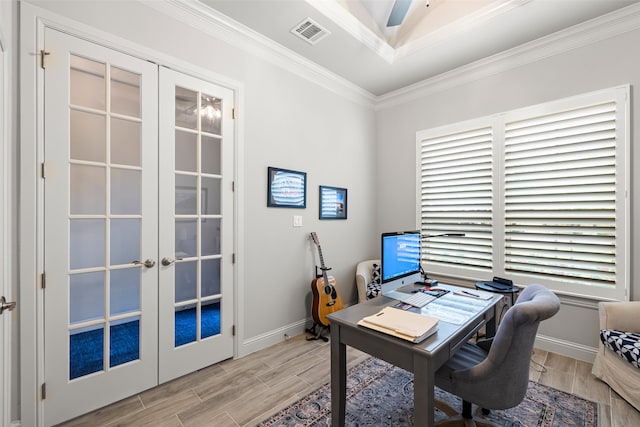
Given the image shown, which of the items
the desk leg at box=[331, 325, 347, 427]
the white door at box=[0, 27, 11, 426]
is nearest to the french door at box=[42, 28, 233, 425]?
the white door at box=[0, 27, 11, 426]

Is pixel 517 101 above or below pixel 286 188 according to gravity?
above

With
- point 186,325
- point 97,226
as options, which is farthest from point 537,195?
point 97,226

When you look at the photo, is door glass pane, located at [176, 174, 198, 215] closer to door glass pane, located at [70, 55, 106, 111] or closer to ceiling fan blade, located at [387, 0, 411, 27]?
door glass pane, located at [70, 55, 106, 111]

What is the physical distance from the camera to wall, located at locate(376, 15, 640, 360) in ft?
7.86

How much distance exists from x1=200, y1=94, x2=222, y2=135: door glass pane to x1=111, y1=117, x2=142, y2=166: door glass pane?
509 mm

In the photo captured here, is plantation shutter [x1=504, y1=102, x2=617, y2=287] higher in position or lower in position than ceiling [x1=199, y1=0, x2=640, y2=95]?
lower

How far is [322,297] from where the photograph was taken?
2.98 meters

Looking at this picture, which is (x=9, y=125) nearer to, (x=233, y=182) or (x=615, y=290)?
(x=233, y=182)

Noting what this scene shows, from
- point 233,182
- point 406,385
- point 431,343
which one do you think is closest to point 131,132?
point 233,182

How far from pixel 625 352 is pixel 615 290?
0.66 meters

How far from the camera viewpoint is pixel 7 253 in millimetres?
1518

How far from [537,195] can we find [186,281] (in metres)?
3.33

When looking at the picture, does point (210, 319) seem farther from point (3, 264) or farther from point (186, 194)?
point (3, 264)

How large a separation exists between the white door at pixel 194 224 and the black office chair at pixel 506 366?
1841 millimetres
